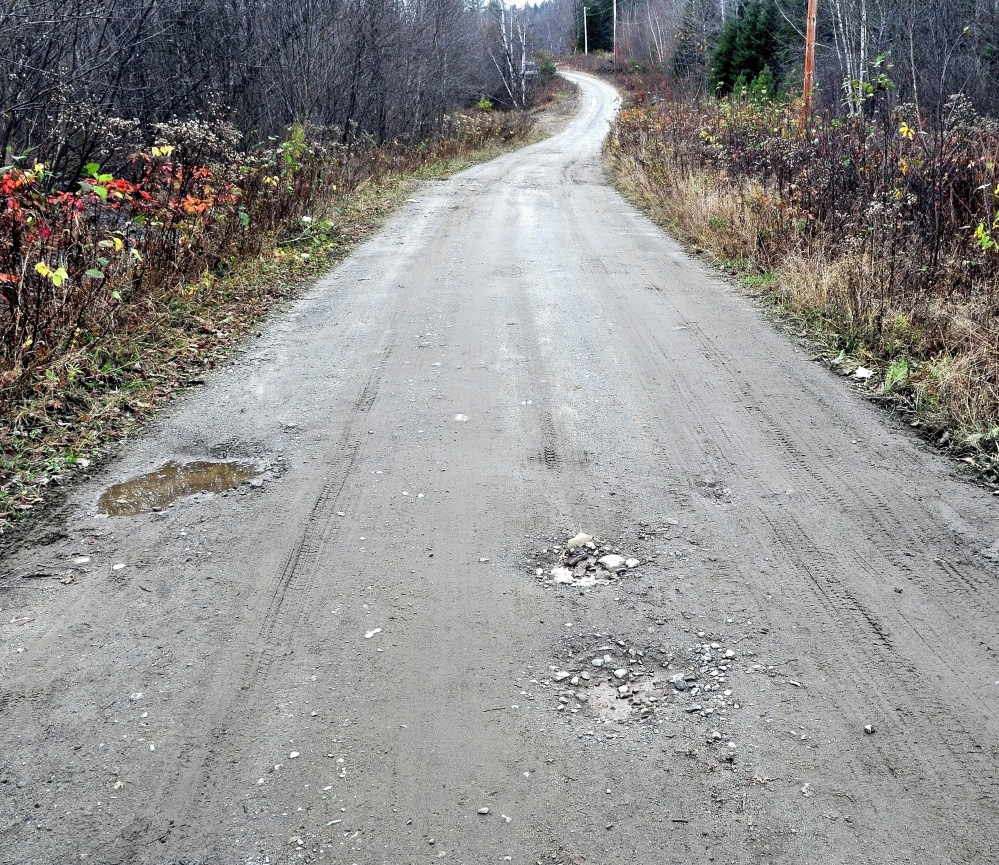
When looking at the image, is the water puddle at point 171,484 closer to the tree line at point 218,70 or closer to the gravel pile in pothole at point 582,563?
the gravel pile in pothole at point 582,563

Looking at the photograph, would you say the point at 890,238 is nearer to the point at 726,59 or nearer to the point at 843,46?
the point at 843,46

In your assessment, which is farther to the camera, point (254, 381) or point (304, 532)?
point (254, 381)

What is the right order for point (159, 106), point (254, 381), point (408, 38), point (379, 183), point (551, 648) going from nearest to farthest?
point (551, 648)
point (254, 381)
point (159, 106)
point (379, 183)
point (408, 38)

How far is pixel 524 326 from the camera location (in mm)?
7078

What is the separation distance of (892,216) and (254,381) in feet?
18.3

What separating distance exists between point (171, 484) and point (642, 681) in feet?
8.93

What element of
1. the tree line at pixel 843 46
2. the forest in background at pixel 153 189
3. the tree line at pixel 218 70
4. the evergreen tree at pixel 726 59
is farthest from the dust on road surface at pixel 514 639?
the evergreen tree at pixel 726 59

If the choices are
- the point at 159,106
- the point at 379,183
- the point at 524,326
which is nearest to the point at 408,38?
the point at 379,183

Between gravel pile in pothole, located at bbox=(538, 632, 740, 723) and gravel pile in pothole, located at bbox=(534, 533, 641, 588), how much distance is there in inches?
17.3

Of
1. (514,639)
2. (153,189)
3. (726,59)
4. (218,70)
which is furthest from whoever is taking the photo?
(726,59)

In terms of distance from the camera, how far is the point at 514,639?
120 inches

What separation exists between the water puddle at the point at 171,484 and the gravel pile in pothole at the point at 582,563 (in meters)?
1.76

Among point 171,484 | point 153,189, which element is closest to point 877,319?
point 171,484

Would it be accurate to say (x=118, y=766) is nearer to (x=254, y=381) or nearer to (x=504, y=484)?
(x=504, y=484)
